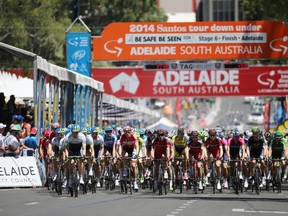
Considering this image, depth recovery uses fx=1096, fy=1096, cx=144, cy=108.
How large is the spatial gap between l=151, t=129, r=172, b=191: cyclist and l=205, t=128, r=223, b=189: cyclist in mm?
1431

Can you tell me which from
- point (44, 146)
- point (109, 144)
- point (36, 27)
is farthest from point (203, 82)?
point (44, 146)

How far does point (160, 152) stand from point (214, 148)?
1.71 metres

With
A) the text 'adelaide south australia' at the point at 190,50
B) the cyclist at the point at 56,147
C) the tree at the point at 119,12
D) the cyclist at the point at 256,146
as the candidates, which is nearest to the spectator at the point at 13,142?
the cyclist at the point at 56,147

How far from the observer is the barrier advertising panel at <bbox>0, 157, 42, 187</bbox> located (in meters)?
29.3

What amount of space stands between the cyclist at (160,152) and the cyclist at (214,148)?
56.3 inches

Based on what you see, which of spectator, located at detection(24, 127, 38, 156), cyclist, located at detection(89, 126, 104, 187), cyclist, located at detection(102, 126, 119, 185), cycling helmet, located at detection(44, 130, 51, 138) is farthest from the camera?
spectator, located at detection(24, 127, 38, 156)

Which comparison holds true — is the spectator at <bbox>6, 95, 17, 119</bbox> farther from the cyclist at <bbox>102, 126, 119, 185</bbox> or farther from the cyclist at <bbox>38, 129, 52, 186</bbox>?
the cyclist at <bbox>102, 126, 119, 185</bbox>

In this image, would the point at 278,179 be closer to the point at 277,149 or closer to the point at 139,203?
the point at 277,149

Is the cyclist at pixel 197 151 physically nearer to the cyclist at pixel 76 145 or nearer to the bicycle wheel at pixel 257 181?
the bicycle wheel at pixel 257 181

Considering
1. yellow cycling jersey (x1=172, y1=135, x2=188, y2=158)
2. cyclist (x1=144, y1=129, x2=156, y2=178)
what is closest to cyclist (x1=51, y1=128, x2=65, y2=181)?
cyclist (x1=144, y1=129, x2=156, y2=178)

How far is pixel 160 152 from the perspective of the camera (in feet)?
93.0

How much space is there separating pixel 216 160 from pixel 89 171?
349 centimetres

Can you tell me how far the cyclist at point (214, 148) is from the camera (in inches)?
1143

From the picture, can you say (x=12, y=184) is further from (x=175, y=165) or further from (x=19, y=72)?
(x=19, y=72)
